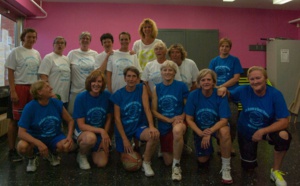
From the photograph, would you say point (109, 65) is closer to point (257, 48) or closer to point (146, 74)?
point (146, 74)

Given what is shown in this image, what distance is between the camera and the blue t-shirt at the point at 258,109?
82.8 inches

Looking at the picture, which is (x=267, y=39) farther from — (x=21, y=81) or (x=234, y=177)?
(x=21, y=81)

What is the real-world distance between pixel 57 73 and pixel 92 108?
2.35ft

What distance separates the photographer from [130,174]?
90.0 inches

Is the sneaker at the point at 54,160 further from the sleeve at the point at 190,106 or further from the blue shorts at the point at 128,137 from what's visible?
the sleeve at the point at 190,106

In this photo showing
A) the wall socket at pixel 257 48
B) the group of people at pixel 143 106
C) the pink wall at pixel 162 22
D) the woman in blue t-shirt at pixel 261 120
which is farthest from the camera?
the wall socket at pixel 257 48

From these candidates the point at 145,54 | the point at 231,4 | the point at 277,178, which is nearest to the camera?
the point at 277,178

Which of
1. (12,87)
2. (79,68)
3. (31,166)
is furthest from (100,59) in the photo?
(31,166)

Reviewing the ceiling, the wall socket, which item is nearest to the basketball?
the ceiling

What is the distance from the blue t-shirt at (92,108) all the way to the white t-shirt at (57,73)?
49cm

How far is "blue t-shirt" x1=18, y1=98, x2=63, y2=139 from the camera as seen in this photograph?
89.6 inches

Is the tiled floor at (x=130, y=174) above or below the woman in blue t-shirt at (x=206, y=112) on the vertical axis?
below

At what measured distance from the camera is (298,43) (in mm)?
5371

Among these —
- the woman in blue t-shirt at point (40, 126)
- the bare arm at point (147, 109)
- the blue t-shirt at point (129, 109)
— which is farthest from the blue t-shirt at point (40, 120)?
the bare arm at point (147, 109)
